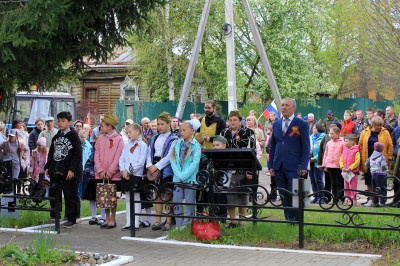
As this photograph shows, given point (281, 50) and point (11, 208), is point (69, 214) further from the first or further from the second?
point (281, 50)

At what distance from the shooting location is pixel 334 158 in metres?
12.4

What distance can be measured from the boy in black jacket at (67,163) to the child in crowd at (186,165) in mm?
1980

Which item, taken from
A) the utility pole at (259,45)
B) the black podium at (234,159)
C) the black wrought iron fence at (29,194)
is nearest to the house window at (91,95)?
the utility pole at (259,45)

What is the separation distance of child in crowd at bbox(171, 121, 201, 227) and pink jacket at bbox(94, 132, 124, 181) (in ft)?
4.22

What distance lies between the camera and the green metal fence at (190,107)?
32156 mm

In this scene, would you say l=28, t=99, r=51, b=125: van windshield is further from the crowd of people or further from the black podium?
the black podium

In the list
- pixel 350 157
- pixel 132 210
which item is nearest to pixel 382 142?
pixel 350 157

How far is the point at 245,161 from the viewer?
29.1ft

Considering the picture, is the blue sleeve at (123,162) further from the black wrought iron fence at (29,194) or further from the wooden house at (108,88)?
the wooden house at (108,88)

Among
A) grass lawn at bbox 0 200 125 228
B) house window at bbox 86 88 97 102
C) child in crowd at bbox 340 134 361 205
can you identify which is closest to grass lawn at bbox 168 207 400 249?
grass lawn at bbox 0 200 125 228

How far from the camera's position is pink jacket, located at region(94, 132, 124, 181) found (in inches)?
392

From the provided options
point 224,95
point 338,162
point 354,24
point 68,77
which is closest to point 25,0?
point 68,77

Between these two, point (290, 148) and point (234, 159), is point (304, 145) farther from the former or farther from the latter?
point (234, 159)

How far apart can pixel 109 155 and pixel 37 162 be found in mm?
4125
